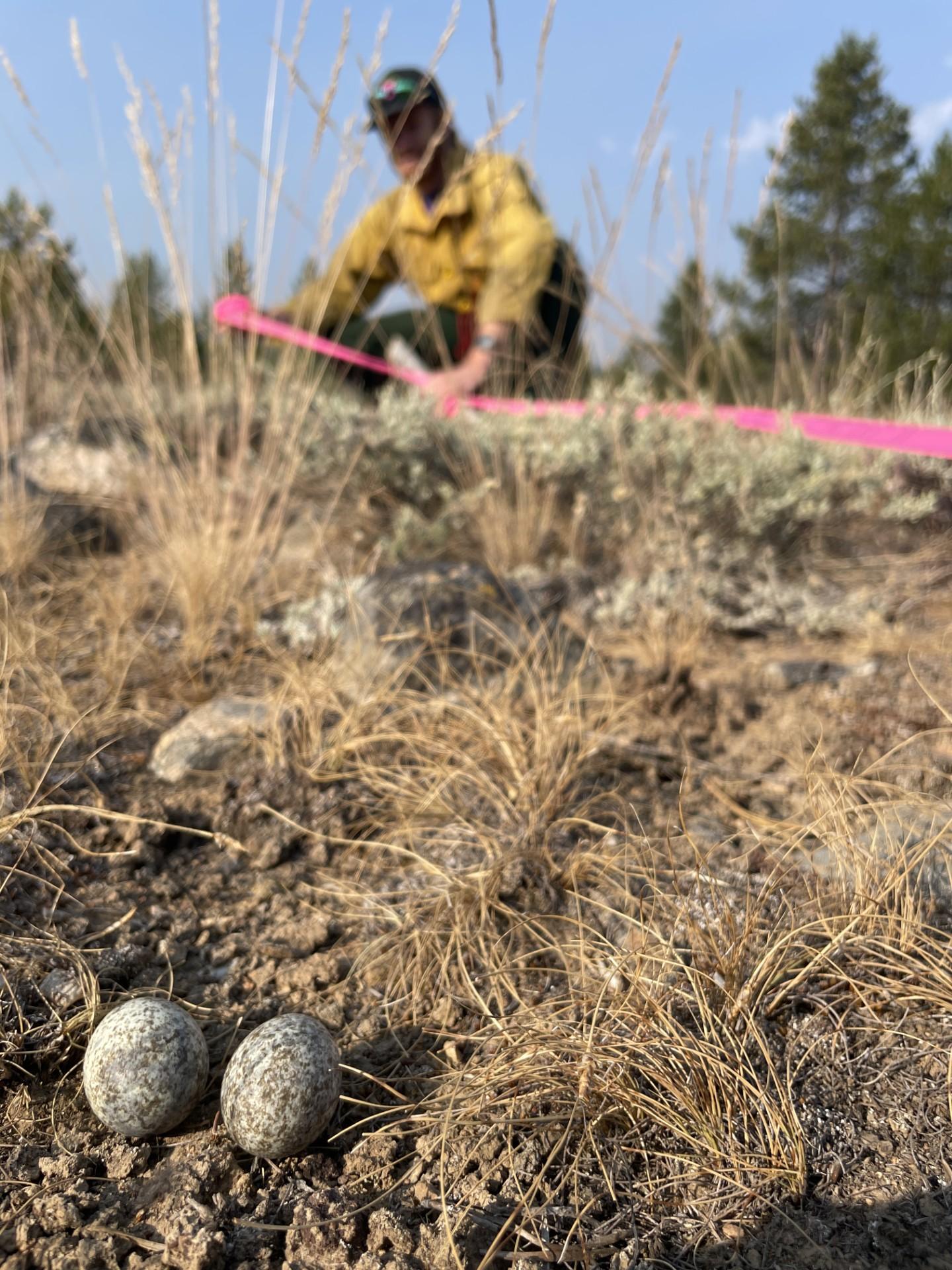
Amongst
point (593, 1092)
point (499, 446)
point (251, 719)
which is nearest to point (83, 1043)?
point (593, 1092)

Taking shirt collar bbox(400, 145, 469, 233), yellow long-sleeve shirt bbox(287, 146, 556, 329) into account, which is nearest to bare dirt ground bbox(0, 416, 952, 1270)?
yellow long-sleeve shirt bbox(287, 146, 556, 329)

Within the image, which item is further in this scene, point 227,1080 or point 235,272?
point 235,272

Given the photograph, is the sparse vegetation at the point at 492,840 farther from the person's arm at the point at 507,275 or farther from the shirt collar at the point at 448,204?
the shirt collar at the point at 448,204

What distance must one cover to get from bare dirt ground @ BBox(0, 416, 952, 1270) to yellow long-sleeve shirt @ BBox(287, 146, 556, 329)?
7.02ft

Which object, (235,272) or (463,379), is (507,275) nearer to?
(463,379)

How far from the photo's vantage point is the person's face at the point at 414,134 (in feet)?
A: 15.9

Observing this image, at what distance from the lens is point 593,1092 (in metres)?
1.26

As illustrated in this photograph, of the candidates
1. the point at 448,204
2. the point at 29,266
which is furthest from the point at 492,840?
the point at 448,204

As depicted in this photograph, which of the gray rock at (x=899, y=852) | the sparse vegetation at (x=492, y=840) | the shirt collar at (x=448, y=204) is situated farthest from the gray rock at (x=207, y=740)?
the shirt collar at (x=448, y=204)

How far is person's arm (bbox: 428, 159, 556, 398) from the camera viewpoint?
4273 millimetres

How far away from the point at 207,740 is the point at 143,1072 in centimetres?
105

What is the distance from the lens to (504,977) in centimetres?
153

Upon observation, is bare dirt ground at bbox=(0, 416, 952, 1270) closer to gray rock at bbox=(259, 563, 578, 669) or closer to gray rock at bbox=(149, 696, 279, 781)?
gray rock at bbox=(149, 696, 279, 781)

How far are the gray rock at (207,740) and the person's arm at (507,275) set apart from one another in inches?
90.3
